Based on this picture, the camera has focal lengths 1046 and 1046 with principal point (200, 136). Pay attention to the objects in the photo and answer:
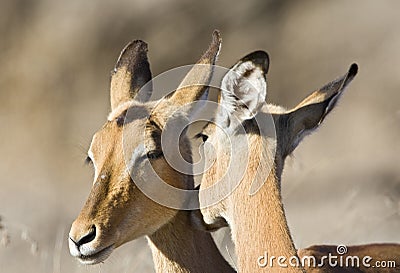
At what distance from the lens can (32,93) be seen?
37.8 ft

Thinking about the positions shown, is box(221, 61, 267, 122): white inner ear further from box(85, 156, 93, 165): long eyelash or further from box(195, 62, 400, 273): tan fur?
box(85, 156, 93, 165): long eyelash

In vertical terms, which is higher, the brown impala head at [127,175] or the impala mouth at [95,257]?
the brown impala head at [127,175]

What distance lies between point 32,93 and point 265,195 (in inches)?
313

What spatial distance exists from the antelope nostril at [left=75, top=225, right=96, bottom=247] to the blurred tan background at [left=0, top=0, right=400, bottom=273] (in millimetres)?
6351

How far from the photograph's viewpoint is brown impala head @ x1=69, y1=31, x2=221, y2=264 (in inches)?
161

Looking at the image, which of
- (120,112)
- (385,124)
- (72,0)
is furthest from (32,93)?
(120,112)

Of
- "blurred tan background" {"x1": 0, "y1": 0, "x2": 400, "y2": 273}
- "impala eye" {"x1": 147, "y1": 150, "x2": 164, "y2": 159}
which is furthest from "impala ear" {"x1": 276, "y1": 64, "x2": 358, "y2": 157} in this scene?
"blurred tan background" {"x1": 0, "y1": 0, "x2": 400, "y2": 273}

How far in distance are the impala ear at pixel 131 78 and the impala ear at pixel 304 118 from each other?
0.87 meters

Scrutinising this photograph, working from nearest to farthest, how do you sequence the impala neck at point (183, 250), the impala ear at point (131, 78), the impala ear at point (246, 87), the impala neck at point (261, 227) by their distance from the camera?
the impala ear at point (246, 87) → the impala neck at point (261, 227) → the impala neck at point (183, 250) → the impala ear at point (131, 78)

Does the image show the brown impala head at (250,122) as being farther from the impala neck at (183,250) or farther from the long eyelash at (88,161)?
the long eyelash at (88,161)

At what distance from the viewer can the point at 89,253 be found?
407 cm

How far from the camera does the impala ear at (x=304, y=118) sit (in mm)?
4062
